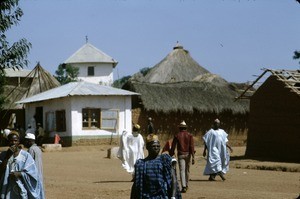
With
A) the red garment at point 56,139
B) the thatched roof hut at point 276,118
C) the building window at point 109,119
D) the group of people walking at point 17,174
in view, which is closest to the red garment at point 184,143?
the group of people walking at point 17,174

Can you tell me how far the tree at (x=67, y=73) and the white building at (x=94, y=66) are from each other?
4.29ft

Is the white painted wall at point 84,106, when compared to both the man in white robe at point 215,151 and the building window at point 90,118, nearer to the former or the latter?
the building window at point 90,118

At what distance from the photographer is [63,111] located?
115 feet

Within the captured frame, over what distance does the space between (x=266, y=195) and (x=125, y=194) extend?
291cm

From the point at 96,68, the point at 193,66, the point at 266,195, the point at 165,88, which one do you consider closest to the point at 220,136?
the point at 266,195

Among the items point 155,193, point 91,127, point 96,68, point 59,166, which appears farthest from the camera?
point 96,68

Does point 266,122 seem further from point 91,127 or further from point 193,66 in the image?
point 193,66

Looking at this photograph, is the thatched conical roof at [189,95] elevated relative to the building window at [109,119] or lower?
elevated

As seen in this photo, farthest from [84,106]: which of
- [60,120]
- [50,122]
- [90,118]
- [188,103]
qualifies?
[188,103]

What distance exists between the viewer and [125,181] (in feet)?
57.2

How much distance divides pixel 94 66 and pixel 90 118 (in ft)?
117

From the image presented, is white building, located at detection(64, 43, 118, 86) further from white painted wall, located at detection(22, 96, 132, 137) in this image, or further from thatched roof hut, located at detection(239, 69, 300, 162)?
thatched roof hut, located at detection(239, 69, 300, 162)

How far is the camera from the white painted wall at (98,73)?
229ft

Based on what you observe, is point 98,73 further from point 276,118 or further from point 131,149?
point 131,149
